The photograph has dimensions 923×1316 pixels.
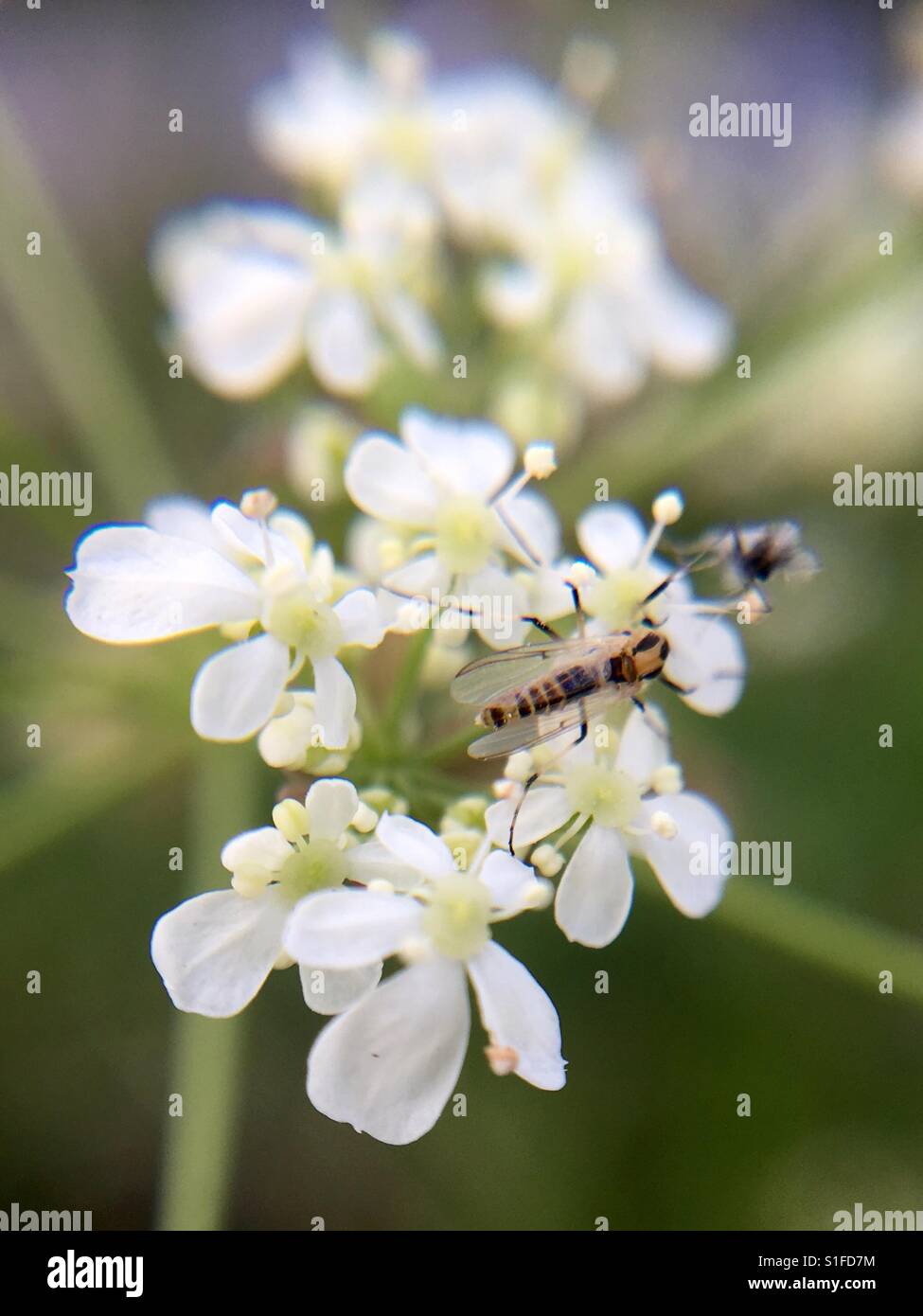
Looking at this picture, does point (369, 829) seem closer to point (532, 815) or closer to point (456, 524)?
point (532, 815)

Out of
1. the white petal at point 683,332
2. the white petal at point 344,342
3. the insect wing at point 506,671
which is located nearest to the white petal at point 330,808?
the insect wing at point 506,671

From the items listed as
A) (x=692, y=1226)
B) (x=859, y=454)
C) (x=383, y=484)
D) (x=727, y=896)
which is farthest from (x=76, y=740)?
(x=859, y=454)

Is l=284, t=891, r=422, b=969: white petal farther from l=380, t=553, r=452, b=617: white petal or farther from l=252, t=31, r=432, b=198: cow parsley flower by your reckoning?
l=252, t=31, r=432, b=198: cow parsley flower

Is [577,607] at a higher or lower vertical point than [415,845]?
higher

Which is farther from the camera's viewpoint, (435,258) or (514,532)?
(435,258)

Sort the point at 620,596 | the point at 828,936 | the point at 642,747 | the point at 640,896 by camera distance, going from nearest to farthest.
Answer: the point at 642,747
the point at 620,596
the point at 828,936
the point at 640,896

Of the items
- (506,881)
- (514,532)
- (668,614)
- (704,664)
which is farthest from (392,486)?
(506,881)

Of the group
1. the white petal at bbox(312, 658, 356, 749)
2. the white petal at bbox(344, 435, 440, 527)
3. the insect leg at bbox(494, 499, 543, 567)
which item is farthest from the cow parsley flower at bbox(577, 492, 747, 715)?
the white petal at bbox(312, 658, 356, 749)
